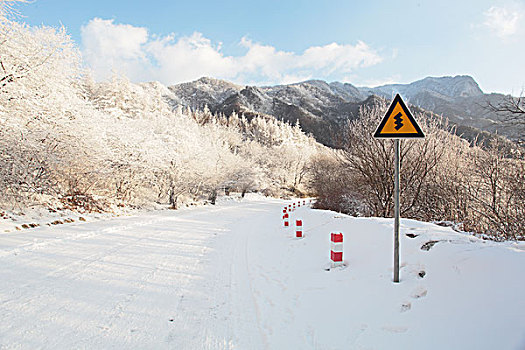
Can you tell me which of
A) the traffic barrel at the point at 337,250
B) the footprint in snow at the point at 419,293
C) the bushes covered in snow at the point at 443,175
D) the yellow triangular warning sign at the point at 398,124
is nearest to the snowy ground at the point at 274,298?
the footprint in snow at the point at 419,293

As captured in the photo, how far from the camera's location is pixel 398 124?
3.81 m

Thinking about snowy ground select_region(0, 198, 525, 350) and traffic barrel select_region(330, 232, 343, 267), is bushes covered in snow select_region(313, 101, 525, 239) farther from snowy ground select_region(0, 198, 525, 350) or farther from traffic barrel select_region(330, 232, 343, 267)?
traffic barrel select_region(330, 232, 343, 267)

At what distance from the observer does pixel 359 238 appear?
608cm

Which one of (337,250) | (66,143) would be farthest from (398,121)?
(66,143)

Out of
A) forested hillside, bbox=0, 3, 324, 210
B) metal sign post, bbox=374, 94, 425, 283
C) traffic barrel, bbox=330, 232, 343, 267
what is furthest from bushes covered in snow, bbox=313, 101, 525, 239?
forested hillside, bbox=0, 3, 324, 210

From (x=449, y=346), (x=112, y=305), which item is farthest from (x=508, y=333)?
(x=112, y=305)

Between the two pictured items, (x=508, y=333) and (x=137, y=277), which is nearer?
(x=508, y=333)

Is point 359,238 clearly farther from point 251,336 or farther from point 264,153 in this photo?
point 264,153

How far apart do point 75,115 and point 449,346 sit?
49.3ft

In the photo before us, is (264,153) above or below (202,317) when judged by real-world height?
above

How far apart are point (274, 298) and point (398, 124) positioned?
133 inches

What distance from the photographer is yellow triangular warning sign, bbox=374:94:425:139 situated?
374cm

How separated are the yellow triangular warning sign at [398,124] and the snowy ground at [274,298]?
1853mm

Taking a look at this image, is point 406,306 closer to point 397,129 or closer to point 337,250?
point 337,250
